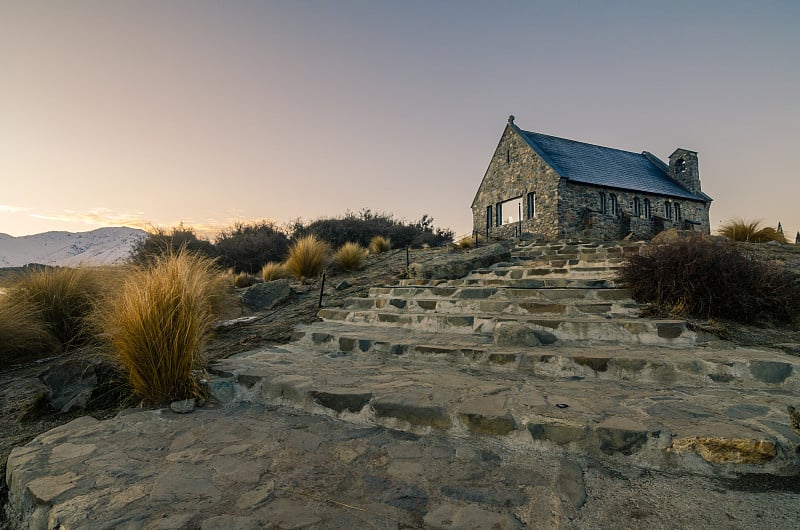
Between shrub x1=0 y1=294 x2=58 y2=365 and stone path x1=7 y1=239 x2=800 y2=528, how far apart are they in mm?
2527

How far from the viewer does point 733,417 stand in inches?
71.4

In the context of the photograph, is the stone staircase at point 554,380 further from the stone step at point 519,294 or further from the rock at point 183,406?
the rock at point 183,406

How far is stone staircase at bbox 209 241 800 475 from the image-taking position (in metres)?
1.68

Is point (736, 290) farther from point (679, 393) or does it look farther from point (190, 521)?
point (190, 521)

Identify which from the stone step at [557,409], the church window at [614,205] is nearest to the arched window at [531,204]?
the church window at [614,205]

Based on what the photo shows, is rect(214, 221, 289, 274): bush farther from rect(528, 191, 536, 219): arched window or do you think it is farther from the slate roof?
the slate roof

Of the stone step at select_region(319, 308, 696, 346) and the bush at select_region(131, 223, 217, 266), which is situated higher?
the bush at select_region(131, 223, 217, 266)

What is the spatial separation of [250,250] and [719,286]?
39.5ft

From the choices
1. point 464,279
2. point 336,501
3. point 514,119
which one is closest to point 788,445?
point 336,501

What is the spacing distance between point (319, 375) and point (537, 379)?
64.8 inches

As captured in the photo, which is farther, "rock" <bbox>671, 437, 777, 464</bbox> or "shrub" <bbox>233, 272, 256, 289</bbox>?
"shrub" <bbox>233, 272, 256, 289</bbox>

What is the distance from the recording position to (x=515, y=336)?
10.7 ft

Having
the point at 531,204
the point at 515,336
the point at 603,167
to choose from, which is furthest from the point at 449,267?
the point at 603,167

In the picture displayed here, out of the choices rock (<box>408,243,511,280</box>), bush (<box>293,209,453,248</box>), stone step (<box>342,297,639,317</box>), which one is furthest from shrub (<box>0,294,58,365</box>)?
bush (<box>293,209,453,248</box>)
